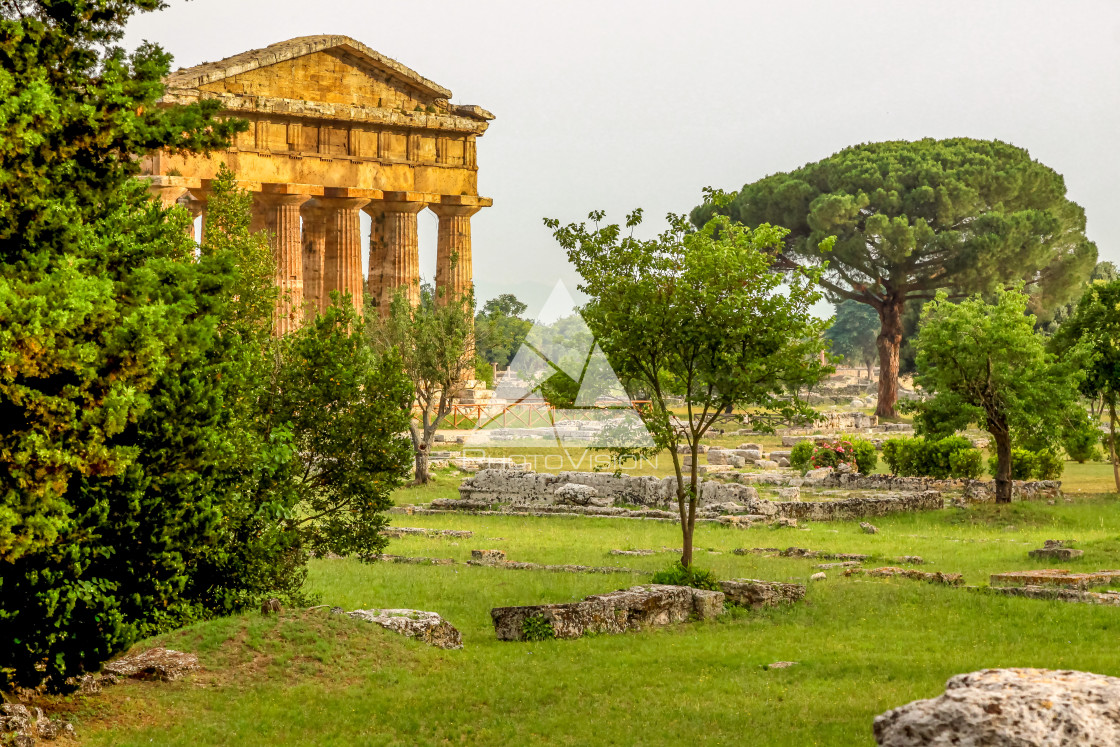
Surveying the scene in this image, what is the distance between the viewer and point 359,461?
45.3 ft

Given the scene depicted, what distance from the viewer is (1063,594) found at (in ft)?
50.7

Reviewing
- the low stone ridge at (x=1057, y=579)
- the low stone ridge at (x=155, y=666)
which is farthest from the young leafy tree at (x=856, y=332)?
the low stone ridge at (x=155, y=666)

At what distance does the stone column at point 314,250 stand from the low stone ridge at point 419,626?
29.5 m

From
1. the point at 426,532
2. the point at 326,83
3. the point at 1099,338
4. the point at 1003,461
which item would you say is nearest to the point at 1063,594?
the point at 426,532

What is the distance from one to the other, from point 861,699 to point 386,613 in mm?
4936

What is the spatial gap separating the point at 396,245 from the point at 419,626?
30785 millimetres

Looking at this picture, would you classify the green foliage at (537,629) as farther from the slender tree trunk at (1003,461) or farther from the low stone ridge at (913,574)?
the slender tree trunk at (1003,461)

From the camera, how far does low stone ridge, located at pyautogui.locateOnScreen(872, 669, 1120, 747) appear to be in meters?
5.98

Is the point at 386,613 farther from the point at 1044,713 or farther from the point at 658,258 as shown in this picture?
the point at 1044,713

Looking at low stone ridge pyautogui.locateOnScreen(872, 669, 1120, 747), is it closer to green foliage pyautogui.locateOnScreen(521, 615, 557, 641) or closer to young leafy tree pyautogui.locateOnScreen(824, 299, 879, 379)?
green foliage pyautogui.locateOnScreen(521, 615, 557, 641)

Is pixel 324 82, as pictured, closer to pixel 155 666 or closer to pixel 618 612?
pixel 618 612

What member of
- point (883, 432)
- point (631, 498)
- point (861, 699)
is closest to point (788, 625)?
point (861, 699)

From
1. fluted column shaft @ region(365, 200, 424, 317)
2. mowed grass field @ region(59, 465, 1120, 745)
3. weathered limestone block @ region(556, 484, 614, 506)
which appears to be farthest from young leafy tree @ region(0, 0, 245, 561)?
fluted column shaft @ region(365, 200, 424, 317)

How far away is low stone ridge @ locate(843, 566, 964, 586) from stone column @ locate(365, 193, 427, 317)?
85.8 feet
